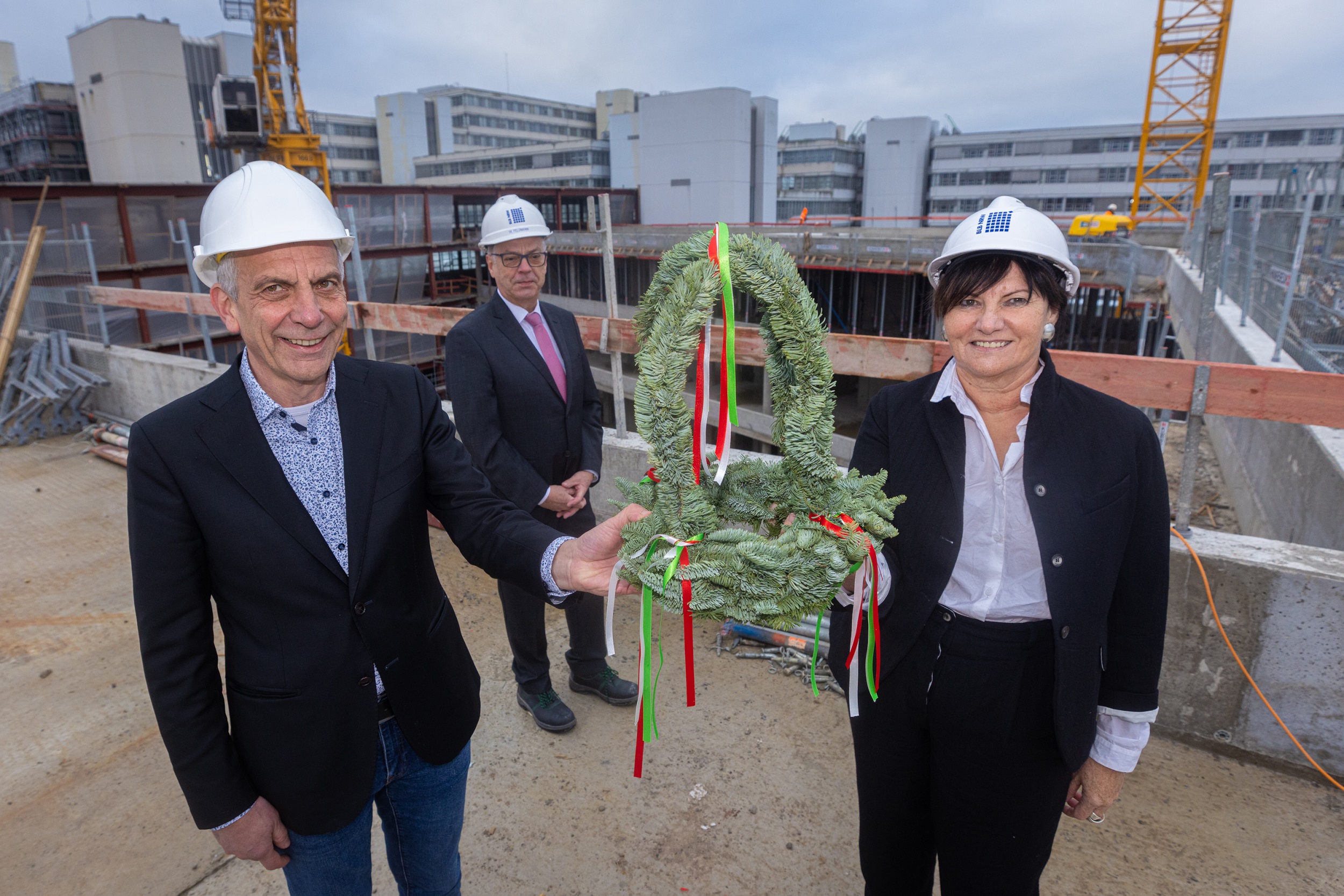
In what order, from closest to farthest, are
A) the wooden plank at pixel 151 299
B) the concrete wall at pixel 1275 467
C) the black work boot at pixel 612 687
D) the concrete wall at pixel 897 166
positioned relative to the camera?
the black work boot at pixel 612 687, the concrete wall at pixel 1275 467, the wooden plank at pixel 151 299, the concrete wall at pixel 897 166

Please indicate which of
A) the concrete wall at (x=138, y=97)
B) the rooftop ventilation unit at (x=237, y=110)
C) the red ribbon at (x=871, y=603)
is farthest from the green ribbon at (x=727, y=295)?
the concrete wall at (x=138, y=97)

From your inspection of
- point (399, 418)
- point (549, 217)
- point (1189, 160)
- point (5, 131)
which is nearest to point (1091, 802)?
point (399, 418)

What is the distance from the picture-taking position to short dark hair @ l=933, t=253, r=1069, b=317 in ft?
5.16

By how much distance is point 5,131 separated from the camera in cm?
4434

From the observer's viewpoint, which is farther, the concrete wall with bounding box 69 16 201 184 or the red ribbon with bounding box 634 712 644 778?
the concrete wall with bounding box 69 16 201 184

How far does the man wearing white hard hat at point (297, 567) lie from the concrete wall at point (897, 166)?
2126 inches

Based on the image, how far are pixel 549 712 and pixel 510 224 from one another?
7.17ft

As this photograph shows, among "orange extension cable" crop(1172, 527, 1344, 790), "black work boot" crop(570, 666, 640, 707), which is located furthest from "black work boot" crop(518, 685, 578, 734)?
"orange extension cable" crop(1172, 527, 1344, 790)

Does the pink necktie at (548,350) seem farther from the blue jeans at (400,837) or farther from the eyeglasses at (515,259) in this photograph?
the blue jeans at (400,837)

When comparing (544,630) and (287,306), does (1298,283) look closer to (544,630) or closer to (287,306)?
(544,630)

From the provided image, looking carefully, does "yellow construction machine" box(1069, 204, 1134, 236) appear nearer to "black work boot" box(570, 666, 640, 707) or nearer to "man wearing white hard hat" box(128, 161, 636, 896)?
"black work boot" box(570, 666, 640, 707)

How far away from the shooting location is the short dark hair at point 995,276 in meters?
1.57

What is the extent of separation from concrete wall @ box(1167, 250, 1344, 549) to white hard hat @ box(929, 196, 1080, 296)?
112 inches

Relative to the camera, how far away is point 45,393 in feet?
25.0
